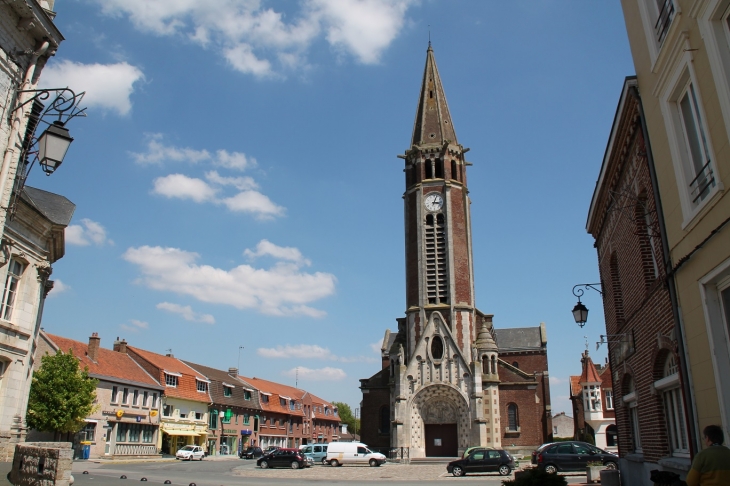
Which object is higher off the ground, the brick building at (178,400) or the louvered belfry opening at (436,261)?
the louvered belfry opening at (436,261)

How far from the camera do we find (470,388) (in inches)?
1577

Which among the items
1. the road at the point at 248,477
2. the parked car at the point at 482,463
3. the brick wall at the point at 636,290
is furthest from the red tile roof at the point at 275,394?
the brick wall at the point at 636,290

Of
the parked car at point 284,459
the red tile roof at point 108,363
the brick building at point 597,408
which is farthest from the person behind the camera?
the brick building at point 597,408

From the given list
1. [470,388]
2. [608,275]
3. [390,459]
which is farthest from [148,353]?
[608,275]

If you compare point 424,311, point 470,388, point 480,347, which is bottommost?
point 470,388

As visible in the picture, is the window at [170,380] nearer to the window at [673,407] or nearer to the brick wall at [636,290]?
the brick wall at [636,290]

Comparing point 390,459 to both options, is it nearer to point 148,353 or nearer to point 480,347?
point 480,347

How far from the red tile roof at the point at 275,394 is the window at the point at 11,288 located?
4906 centimetres

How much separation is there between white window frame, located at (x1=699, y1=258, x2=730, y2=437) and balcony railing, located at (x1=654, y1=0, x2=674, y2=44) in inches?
160

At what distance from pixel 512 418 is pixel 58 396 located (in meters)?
29.7

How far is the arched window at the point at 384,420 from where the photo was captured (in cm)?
4434

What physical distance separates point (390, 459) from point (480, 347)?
394 inches

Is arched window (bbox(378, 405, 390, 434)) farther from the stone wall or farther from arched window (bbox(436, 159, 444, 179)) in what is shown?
the stone wall

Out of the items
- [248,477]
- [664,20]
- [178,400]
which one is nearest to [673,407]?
[664,20]
